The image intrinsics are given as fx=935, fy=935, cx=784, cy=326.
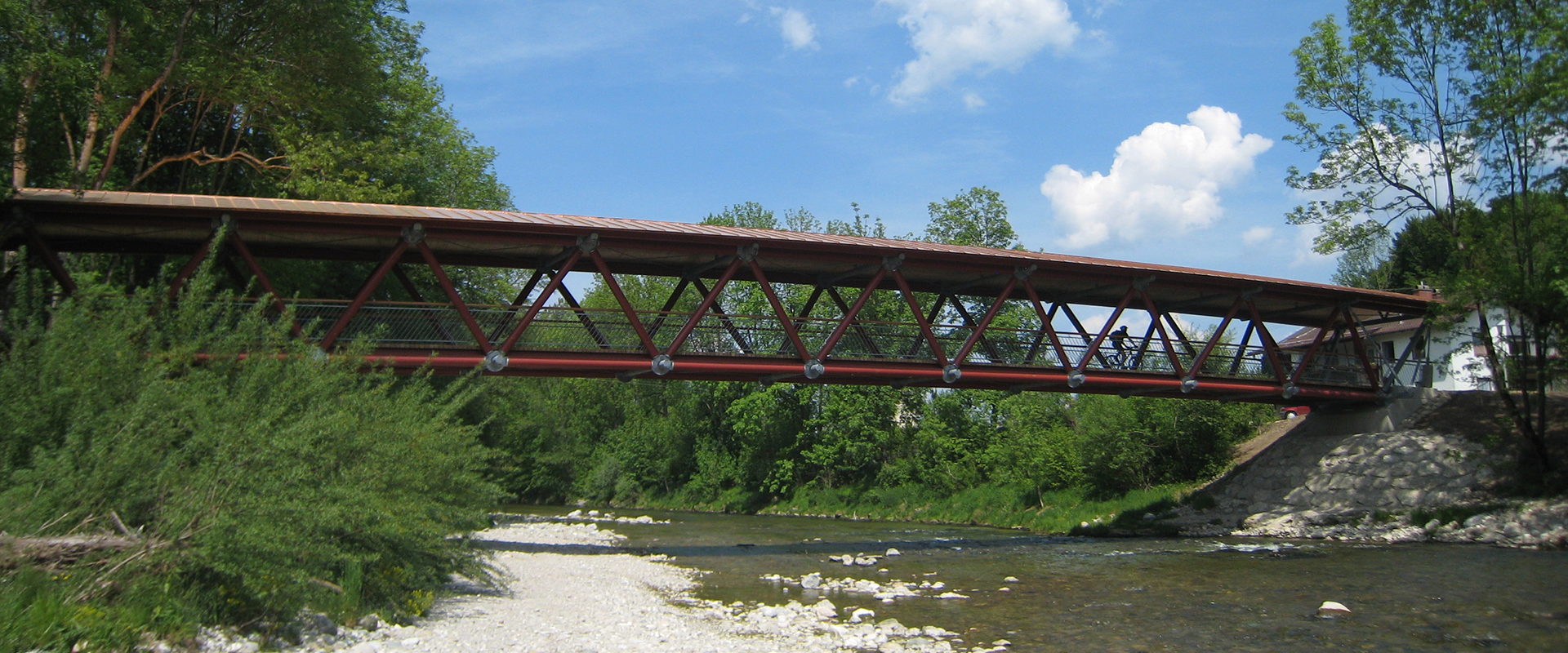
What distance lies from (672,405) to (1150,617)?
1676 inches

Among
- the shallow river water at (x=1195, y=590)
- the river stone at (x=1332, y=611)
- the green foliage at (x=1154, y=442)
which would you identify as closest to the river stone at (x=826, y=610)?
the shallow river water at (x=1195, y=590)

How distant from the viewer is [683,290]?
77.4ft

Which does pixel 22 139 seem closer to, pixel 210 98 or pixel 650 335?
pixel 210 98

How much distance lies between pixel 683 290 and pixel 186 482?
15.6 metres

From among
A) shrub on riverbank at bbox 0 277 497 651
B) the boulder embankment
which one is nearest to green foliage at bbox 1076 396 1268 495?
the boulder embankment

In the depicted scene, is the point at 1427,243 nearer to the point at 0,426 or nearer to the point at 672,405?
the point at 672,405

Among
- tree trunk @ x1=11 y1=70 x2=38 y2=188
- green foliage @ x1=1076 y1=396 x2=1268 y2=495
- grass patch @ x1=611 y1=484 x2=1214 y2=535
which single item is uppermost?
tree trunk @ x1=11 y1=70 x2=38 y2=188

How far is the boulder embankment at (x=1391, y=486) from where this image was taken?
22141mm

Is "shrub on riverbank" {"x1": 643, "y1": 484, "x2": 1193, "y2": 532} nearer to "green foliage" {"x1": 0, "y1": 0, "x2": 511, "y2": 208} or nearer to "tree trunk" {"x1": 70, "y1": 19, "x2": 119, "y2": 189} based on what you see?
"green foliage" {"x1": 0, "y1": 0, "x2": 511, "y2": 208}

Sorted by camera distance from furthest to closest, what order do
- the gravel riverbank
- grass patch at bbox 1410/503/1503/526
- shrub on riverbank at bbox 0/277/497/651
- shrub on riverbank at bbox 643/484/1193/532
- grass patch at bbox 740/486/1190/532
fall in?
1. shrub on riverbank at bbox 643/484/1193/532
2. grass patch at bbox 740/486/1190/532
3. grass patch at bbox 1410/503/1503/526
4. the gravel riverbank
5. shrub on riverbank at bbox 0/277/497/651

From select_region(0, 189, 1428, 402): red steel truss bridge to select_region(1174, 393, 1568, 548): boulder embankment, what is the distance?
5.38ft

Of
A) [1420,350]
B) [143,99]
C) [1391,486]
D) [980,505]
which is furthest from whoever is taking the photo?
[980,505]

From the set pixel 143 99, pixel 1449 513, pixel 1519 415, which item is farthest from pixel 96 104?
pixel 1519 415

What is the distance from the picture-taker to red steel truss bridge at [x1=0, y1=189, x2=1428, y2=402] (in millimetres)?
18000
